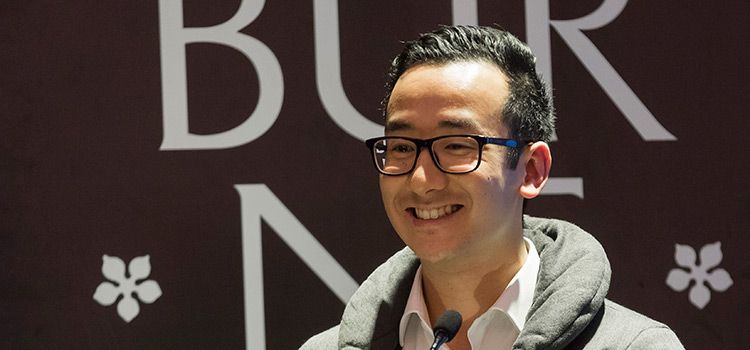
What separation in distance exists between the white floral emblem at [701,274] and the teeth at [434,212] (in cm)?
97

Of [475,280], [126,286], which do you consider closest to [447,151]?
[475,280]

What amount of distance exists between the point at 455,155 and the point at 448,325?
11.5 inches

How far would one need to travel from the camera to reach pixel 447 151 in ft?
6.10

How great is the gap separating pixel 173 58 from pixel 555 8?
0.90m

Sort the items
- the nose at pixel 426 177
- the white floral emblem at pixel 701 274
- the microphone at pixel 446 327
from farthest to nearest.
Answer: the white floral emblem at pixel 701 274 → the nose at pixel 426 177 → the microphone at pixel 446 327

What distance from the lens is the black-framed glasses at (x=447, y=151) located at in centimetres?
185

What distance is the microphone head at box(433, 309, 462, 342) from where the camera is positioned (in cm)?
174

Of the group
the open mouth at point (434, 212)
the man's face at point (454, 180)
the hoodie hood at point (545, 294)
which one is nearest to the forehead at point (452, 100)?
the man's face at point (454, 180)

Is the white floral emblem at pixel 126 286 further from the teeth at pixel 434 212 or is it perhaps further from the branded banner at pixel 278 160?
the teeth at pixel 434 212

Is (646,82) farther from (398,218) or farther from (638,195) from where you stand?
(398,218)

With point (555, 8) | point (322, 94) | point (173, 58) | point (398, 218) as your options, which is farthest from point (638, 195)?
point (173, 58)

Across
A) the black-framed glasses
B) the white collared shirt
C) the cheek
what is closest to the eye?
the black-framed glasses

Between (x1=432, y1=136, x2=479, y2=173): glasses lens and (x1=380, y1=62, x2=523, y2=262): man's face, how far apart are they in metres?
0.01

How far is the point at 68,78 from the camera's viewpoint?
2.52 metres
